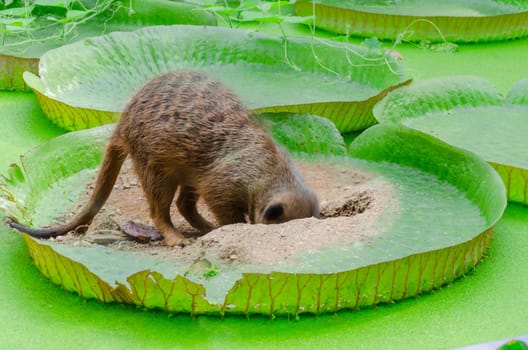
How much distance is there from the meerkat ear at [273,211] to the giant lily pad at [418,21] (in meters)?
2.75

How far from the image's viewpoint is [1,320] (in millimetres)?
2955

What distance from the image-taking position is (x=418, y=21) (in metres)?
6.05

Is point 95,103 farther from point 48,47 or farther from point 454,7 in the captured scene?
point 454,7

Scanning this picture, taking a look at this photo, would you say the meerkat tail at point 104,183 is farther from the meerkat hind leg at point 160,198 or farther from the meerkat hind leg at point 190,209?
the meerkat hind leg at point 190,209

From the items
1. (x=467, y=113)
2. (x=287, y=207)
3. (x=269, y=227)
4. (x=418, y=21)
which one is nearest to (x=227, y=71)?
(x=467, y=113)

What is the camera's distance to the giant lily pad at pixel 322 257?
2881 mm

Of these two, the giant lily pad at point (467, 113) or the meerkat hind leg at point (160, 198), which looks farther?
the giant lily pad at point (467, 113)

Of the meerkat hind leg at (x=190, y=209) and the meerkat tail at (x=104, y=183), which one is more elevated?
the meerkat tail at (x=104, y=183)

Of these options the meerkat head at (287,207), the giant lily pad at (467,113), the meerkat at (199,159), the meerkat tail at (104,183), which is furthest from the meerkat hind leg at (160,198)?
the giant lily pad at (467,113)

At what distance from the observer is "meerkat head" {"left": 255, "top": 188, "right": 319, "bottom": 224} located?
3322mm

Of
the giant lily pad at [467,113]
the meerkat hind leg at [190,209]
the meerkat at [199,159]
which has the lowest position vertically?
the meerkat hind leg at [190,209]

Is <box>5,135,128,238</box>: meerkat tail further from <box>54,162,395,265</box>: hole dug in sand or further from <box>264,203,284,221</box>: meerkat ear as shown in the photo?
<box>264,203,284,221</box>: meerkat ear

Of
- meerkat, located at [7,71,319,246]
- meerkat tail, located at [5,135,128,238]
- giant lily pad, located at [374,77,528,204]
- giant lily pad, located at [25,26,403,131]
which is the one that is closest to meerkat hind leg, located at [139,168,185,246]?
meerkat, located at [7,71,319,246]

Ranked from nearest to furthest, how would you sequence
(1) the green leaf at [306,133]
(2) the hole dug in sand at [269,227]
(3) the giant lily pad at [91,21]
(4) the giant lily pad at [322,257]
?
(4) the giant lily pad at [322,257] < (2) the hole dug in sand at [269,227] < (1) the green leaf at [306,133] < (3) the giant lily pad at [91,21]
